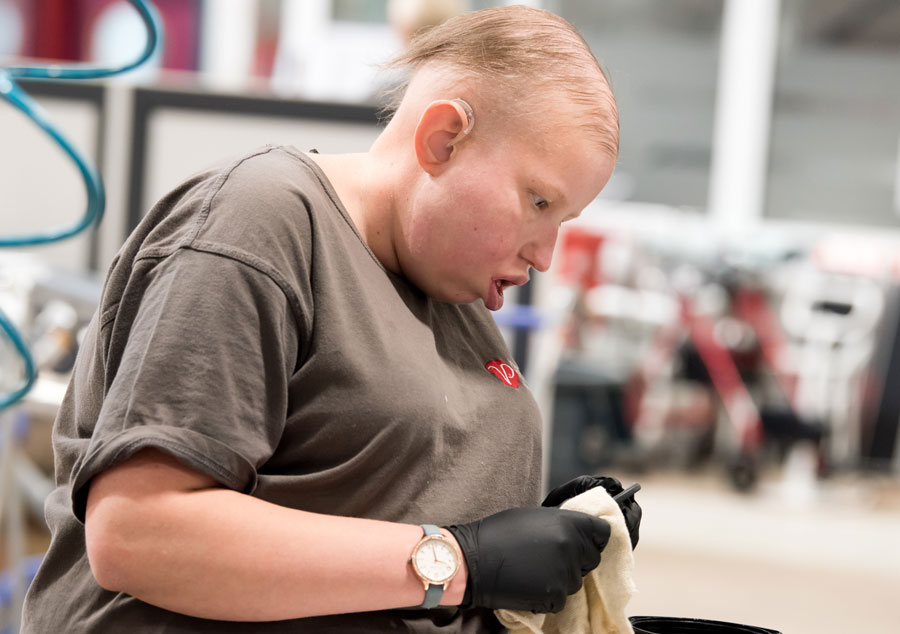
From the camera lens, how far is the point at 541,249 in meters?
0.91

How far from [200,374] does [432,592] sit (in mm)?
243

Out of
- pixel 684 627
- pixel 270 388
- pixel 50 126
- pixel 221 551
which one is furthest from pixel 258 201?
pixel 50 126

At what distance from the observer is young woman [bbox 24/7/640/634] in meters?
0.69

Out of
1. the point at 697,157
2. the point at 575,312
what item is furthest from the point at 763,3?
the point at 575,312

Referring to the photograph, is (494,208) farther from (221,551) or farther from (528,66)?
(221,551)

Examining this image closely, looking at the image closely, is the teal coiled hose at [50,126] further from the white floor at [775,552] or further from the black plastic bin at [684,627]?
the white floor at [775,552]

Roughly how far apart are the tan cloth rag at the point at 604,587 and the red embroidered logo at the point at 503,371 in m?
0.13

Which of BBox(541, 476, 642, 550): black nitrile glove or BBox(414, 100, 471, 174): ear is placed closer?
BBox(414, 100, 471, 174): ear

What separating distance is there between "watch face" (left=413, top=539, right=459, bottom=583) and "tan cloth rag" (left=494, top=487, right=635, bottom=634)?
5.5 inches

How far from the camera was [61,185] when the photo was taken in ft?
9.08

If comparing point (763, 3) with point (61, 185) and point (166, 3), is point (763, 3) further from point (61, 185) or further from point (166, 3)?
point (61, 185)

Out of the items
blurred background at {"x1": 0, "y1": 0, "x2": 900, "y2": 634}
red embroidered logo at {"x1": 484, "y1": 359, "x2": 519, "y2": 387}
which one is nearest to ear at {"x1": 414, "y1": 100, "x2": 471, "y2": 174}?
red embroidered logo at {"x1": 484, "y1": 359, "x2": 519, "y2": 387}

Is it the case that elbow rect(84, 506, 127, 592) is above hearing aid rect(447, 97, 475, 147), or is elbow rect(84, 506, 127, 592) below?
below

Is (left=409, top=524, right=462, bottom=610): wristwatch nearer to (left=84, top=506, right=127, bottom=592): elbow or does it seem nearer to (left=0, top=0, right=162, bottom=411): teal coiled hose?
(left=84, top=506, right=127, bottom=592): elbow
